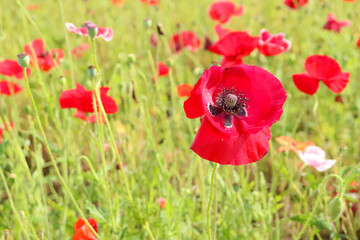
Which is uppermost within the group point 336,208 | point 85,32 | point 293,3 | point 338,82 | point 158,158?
point 85,32

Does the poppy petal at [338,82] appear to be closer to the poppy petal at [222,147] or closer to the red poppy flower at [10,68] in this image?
the poppy petal at [222,147]

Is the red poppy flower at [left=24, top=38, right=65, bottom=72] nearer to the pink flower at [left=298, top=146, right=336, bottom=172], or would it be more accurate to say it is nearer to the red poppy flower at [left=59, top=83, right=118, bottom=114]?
the red poppy flower at [left=59, top=83, right=118, bottom=114]

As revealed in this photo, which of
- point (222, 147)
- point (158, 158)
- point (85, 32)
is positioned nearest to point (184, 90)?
point (158, 158)

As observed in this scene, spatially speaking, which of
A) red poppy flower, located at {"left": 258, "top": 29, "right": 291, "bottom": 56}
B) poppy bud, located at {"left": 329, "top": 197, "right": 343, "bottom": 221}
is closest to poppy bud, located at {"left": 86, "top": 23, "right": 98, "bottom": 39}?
red poppy flower, located at {"left": 258, "top": 29, "right": 291, "bottom": 56}

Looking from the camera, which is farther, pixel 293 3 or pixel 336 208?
pixel 293 3

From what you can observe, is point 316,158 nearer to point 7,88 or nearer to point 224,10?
point 224,10

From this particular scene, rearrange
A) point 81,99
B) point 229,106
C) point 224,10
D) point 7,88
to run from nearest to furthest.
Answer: point 229,106
point 81,99
point 7,88
point 224,10

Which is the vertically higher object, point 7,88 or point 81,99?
point 81,99

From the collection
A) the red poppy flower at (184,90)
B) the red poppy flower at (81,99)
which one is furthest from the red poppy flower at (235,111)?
the red poppy flower at (184,90)
